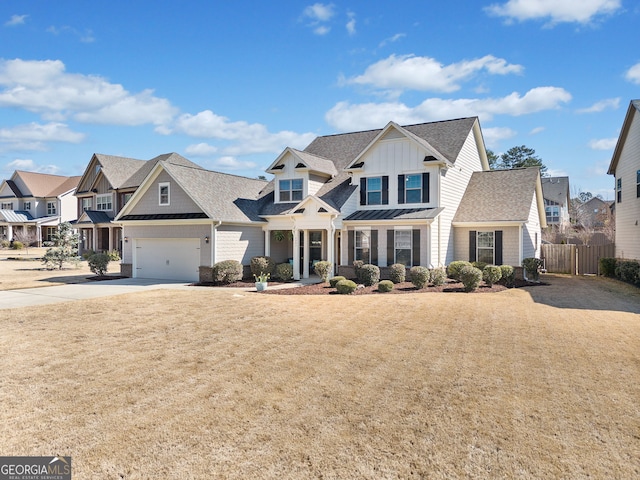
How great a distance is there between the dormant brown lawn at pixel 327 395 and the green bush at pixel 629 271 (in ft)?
30.0

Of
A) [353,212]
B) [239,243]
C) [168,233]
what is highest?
[353,212]

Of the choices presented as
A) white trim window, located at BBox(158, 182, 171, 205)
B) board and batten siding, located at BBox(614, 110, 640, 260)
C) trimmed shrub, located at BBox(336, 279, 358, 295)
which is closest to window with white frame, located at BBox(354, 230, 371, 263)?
trimmed shrub, located at BBox(336, 279, 358, 295)

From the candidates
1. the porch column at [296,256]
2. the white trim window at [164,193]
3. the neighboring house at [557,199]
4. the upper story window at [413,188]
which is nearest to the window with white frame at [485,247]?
the upper story window at [413,188]

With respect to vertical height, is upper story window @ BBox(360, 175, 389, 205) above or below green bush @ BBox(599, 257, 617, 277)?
above

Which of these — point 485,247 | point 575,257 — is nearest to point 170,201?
point 485,247

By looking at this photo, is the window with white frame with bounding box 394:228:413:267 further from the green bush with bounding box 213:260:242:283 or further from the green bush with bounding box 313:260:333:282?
the green bush with bounding box 213:260:242:283

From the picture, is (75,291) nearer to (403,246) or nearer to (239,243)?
(239,243)

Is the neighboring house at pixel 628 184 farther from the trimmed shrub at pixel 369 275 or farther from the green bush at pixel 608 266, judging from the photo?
the trimmed shrub at pixel 369 275

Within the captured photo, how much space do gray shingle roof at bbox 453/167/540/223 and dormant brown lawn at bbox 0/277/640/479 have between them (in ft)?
34.5

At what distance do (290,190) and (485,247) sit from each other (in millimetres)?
10974

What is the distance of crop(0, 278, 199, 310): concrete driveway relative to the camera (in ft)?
51.2

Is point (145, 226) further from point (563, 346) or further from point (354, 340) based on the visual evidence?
point (563, 346)

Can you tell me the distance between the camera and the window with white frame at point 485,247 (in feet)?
73.4

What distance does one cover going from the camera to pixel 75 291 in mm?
18422
